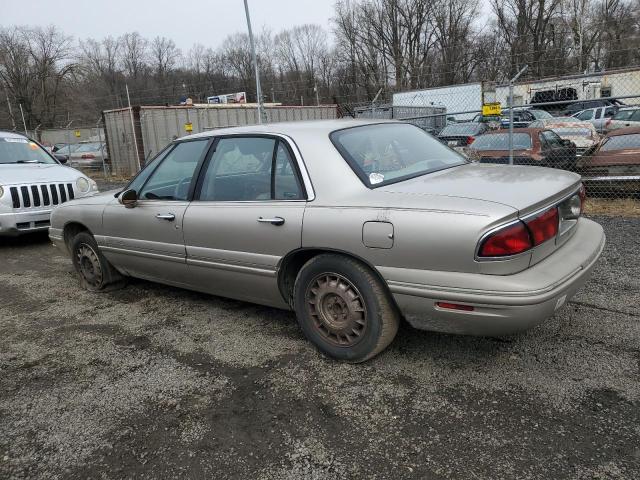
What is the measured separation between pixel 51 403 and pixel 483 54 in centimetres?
5759

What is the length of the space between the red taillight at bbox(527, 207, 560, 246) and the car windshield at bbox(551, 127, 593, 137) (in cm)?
1086

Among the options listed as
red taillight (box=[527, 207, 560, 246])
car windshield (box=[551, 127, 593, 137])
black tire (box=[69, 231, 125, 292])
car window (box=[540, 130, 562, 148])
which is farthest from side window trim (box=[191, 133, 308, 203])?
car windshield (box=[551, 127, 593, 137])

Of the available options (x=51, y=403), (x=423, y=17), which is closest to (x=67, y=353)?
(x=51, y=403)

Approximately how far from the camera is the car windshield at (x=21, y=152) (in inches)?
308

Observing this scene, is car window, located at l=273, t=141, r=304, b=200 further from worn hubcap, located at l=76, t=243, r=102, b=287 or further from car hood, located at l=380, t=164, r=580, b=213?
worn hubcap, located at l=76, t=243, r=102, b=287

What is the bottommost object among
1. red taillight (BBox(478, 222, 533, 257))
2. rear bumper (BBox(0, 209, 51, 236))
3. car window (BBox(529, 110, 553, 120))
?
rear bumper (BBox(0, 209, 51, 236))

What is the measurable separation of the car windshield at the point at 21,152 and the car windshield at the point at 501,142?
25.8 feet

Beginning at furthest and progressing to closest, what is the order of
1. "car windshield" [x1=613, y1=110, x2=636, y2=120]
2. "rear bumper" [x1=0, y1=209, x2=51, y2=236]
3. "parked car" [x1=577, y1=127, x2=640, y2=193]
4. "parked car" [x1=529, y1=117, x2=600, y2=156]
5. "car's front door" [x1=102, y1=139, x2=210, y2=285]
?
"car windshield" [x1=613, y1=110, x2=636, y2=120], "parked car" [x1=529, y1=117, x2=600, y2=156], "parked car" [x1=577, y1=127, x2=640, y2=193], "rear bumper" [x1=0, y1=209, x2=51, y2=236], "car's front door" [x1=102, y1=139, x2=210, y2=285]

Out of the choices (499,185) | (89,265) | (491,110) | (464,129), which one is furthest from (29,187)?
(464,129)

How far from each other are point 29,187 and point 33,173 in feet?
1.34

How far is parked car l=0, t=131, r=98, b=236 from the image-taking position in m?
6.83

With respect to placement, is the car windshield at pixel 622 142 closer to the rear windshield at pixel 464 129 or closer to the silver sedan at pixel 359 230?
the silver sedan at pixel 359 230

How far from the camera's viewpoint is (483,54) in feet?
175

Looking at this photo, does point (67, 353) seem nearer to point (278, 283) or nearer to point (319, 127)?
point (278, 283)
